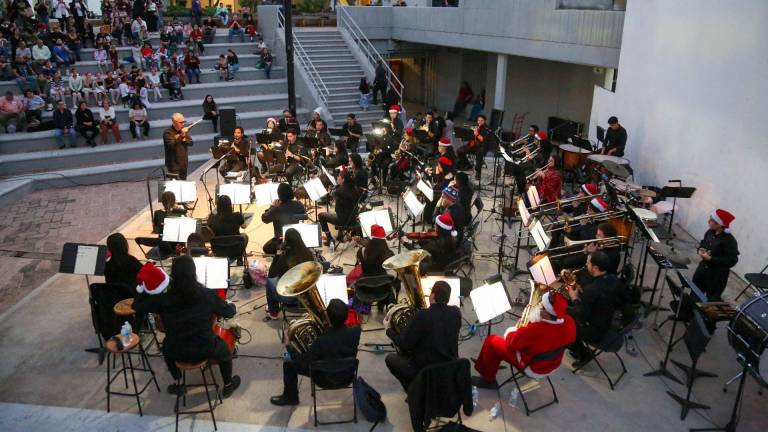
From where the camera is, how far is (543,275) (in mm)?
6434

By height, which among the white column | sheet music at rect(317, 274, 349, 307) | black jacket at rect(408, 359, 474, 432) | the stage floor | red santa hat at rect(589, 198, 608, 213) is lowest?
the stage floor

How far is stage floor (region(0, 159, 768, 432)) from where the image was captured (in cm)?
589

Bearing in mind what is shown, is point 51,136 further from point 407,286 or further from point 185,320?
point 407,286

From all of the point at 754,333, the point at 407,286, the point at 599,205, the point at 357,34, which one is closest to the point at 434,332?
the point at 407,286

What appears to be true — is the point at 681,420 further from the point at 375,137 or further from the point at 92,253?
the point at 375,137

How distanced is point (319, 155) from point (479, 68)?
47.1 feet

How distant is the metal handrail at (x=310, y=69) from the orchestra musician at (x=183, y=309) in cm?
1480

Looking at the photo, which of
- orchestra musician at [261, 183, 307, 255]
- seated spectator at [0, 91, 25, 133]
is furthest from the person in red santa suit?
seated spectator at [0, 91, 25, 133]

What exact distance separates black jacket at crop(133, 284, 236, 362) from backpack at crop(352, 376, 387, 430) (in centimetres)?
160

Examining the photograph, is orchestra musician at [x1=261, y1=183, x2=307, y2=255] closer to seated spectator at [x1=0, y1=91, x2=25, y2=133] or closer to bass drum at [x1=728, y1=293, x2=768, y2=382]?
bass drum at [x1=728, y1=293, x2=768, y2=382]

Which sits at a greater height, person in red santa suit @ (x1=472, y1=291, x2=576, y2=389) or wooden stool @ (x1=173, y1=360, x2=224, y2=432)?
person in red santa suit @ (x1=472, y1=291, x2=576, y2=389)

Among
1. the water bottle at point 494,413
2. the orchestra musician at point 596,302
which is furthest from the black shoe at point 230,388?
the orchestra musician at point 596,302

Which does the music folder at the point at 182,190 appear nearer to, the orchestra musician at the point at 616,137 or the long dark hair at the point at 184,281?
the long dark hair at the point at 184,281

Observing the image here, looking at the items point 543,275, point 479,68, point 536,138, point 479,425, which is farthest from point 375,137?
point 479,68
